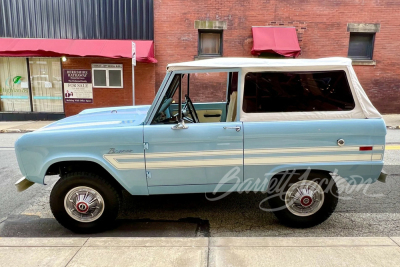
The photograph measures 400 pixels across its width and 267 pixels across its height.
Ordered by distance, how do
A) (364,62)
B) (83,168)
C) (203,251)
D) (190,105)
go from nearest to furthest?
(203,251) < (83,168) < (190,105) < (364,62)

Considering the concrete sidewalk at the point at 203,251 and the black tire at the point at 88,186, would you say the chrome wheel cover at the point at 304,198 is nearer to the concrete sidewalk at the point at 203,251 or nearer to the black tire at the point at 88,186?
the concrete sidewalk at the point at 203,251

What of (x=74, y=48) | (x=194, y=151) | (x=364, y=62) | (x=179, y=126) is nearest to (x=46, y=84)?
(x=74, y=48)

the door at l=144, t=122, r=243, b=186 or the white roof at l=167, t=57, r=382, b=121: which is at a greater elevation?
the white roof at l=167, t=57, r=382, b=121

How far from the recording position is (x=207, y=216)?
3.89m

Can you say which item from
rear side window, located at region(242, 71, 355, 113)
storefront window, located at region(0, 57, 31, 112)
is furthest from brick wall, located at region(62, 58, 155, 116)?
rear side window, located at region(242, 71, 355, 113)

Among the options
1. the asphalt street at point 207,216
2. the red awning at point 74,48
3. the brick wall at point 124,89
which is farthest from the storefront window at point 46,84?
the asphalt street at point 207,216

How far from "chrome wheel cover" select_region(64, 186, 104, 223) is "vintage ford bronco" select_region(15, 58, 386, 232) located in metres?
0.01

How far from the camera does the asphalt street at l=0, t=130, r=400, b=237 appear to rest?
348cm

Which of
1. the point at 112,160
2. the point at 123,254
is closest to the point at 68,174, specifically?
the point at 112,160

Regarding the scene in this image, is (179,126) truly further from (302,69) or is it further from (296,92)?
(302,69)

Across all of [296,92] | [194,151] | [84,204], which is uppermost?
[296,92]

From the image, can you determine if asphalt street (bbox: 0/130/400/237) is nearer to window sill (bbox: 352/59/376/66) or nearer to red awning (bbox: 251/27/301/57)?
red awning (bbox: 251/27/301/57)

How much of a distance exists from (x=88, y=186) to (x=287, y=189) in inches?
89.7

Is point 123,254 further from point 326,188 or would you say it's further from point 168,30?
point 168,30
